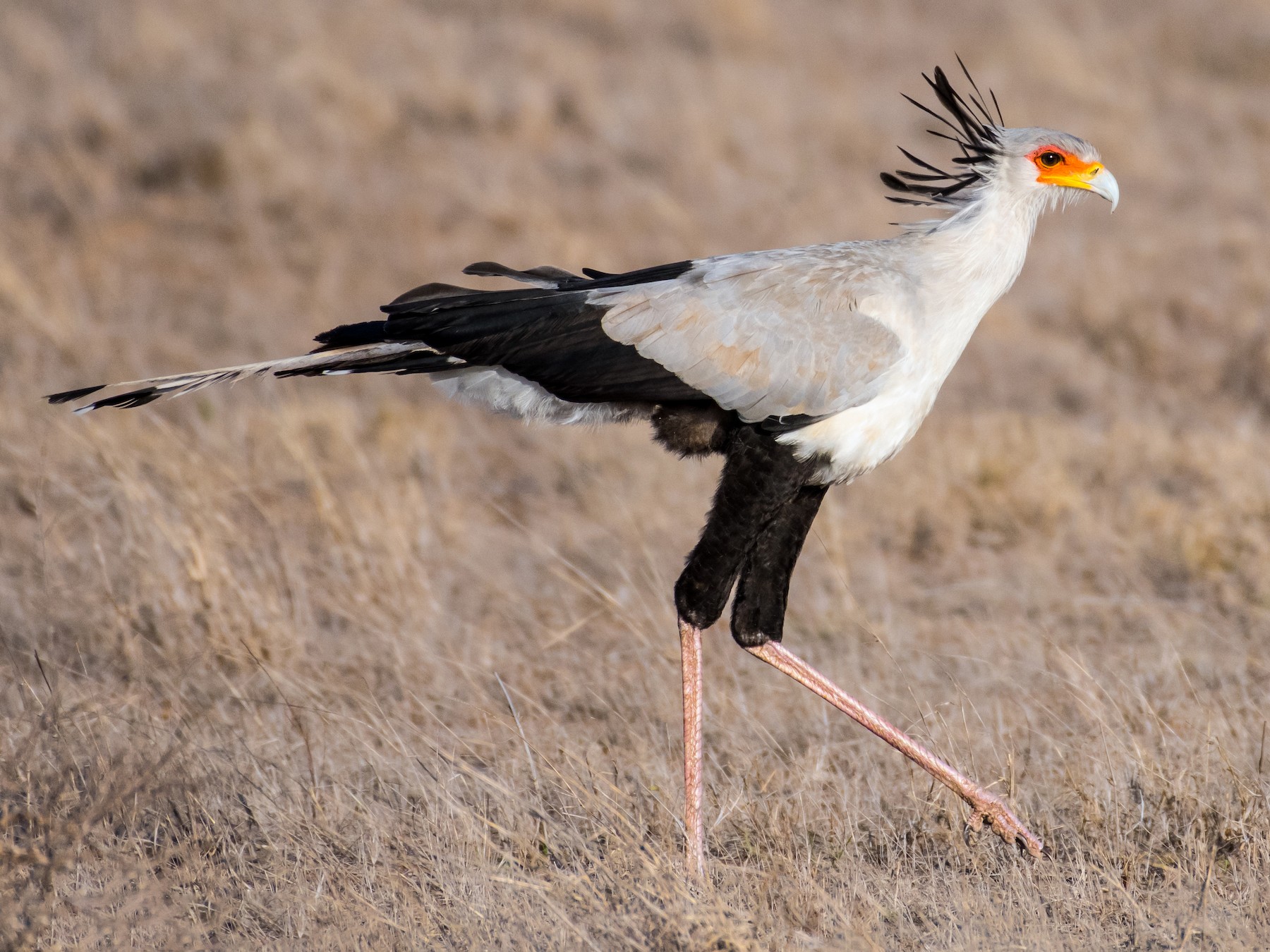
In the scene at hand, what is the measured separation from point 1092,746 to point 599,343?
67.8 inches

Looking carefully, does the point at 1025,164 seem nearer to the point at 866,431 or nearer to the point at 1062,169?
the point at 1062,169

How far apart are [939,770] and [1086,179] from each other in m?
1.63

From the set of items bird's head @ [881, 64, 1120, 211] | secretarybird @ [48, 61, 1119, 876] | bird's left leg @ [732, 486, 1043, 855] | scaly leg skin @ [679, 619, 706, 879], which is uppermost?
bird's head @ [881, 64, 1120, 211]

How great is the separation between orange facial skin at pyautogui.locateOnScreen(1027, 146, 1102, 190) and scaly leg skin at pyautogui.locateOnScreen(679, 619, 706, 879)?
5.07ft

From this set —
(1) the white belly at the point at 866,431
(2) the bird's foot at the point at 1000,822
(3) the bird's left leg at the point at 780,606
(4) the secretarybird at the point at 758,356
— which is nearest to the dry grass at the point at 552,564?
(2) the bird's foot at the point at 1000,822

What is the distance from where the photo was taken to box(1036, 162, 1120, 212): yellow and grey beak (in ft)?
12.0

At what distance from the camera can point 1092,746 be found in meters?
3.67

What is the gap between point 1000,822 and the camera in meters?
3.29

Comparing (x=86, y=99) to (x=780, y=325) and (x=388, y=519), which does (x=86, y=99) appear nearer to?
(x=388, y=519)

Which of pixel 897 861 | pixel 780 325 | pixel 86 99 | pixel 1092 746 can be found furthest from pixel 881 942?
pixel 86 99

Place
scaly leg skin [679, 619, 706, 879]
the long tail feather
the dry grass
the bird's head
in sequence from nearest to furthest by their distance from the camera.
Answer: the dry grass, scaly leg skin [679, 619, 706, 879], the long tail feather, the bird's head

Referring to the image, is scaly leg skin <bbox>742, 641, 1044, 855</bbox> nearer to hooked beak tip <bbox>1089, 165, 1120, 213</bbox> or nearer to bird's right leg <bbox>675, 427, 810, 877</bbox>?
bird's right leg <bbox>675, 427, 810, 877</bbox>

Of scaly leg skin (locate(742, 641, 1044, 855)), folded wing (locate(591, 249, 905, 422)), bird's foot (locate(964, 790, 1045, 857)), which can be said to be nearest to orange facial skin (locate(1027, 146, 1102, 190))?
folded wing (locate(591, 249, 905, 422))

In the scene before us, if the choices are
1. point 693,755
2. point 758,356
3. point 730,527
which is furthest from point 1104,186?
point 693,755
